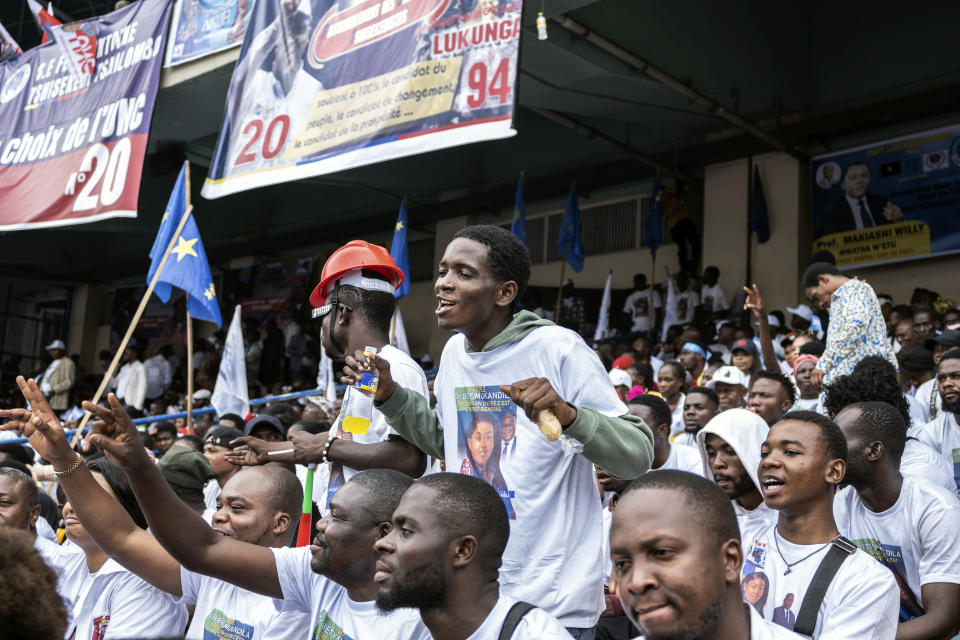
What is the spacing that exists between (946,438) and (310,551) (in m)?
3.80

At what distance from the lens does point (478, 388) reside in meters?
2.92

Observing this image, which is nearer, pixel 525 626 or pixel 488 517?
pixel 525 626

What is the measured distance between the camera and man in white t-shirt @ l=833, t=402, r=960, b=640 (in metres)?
3.57

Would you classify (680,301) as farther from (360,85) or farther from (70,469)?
(70,469)

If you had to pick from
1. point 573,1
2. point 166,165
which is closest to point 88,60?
point 166,165

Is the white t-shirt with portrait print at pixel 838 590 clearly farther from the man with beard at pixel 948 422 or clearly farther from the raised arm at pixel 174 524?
the man with beard at pixel 948 422

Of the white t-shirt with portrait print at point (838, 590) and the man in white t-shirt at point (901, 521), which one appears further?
the man in white t-shirt at point (901, 521)

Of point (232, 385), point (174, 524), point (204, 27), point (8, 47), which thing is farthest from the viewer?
point (8, 47)

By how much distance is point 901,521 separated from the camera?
12.5 ft

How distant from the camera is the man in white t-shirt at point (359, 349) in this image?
3.12m

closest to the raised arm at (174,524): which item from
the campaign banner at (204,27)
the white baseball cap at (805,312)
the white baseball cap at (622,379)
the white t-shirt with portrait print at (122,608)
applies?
the white t-shirt with portrait print at (122,608)

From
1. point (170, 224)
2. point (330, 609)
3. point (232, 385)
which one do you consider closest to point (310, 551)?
point (330, 609)

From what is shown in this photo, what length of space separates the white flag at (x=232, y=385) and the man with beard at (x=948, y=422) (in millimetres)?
5624

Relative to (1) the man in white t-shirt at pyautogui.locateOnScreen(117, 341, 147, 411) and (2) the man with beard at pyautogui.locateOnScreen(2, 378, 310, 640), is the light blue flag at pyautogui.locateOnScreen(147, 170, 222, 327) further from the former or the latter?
(1) the man in white t-shirt at pyautogui.locateOnScreen(117, 341, 147, 411)
